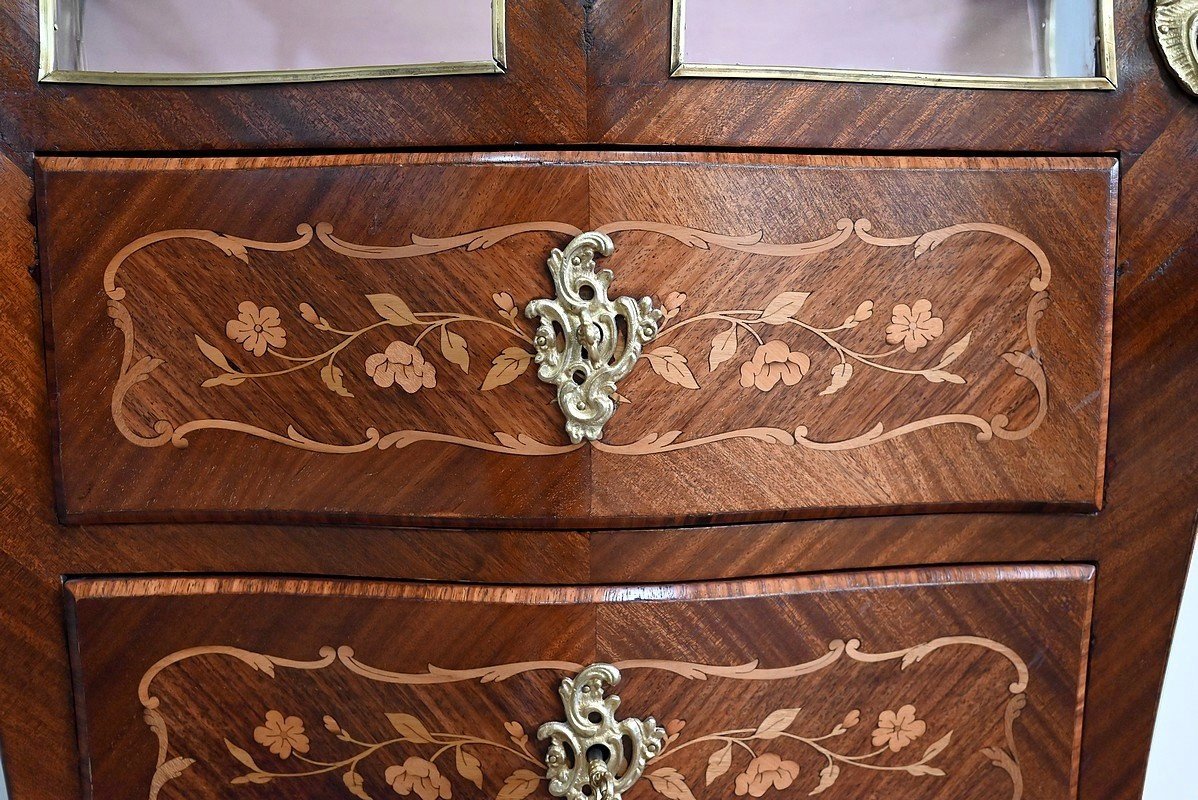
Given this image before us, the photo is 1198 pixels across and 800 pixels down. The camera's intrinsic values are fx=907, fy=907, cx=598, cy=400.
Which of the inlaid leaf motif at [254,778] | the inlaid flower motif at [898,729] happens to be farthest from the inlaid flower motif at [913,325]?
the inlaid leaf motif at [254,778]

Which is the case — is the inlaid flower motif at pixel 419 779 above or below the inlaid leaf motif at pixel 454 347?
below

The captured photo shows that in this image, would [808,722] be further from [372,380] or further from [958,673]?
[372,380]

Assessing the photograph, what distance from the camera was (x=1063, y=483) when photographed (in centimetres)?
56

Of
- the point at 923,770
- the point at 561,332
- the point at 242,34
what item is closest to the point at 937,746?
the point at 923,770

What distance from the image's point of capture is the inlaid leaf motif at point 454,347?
52 cm

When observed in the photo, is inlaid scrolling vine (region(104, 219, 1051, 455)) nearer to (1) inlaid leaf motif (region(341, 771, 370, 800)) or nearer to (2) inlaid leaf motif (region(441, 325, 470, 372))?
(2) inlaid leaf motif (region(441, 325, 470, 372))

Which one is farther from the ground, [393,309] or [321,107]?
[321,107]

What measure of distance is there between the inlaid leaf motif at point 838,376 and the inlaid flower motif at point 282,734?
387mm

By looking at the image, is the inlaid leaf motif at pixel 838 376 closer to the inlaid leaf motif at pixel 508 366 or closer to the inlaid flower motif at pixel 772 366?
the inlaid flower motif at pixel 772 366

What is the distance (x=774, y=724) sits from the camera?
57cm

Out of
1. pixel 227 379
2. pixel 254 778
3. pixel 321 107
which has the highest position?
pixel 321 107

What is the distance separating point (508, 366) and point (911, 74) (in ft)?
0.94

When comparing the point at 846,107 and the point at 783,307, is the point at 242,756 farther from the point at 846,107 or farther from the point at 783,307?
the point at 846,107

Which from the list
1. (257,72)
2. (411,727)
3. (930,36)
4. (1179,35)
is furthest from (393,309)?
(1179,35)
